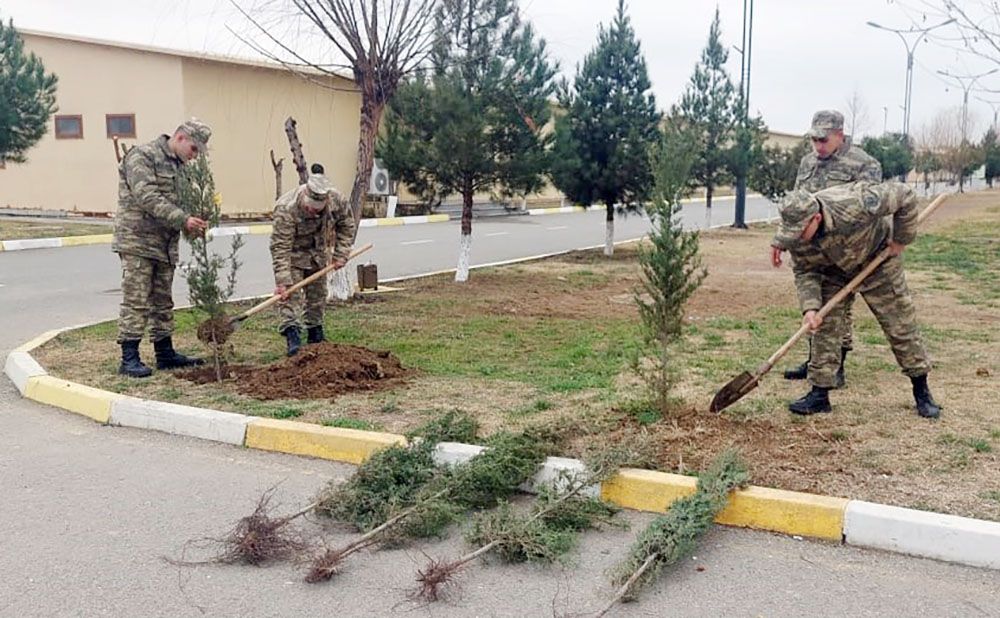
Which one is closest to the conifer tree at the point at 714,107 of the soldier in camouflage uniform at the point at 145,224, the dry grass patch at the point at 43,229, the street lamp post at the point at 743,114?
the street lamp post at the point at 743,114

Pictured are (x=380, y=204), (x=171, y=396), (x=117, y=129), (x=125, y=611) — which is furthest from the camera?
(x=380, y=204)

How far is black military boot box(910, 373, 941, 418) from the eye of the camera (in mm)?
→ 5070

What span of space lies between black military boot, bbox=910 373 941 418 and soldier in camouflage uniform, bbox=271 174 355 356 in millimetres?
4025

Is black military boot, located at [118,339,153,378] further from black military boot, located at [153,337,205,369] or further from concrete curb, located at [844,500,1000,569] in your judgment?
concrete curb, located at [844,500,1000,569]

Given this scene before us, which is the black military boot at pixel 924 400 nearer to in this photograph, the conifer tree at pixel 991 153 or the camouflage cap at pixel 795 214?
the camouflage cap at pixel 795 214

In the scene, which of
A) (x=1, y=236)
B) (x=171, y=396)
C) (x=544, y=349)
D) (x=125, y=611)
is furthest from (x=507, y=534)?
(x=1, y=236)

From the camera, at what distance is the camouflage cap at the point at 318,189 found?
21.7ft

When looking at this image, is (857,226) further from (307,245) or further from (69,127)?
(69,127)

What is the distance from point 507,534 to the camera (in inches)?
139

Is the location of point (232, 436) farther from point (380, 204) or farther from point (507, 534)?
point (380, 204)

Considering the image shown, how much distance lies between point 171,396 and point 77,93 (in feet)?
65.6

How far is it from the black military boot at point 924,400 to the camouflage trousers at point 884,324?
7cm

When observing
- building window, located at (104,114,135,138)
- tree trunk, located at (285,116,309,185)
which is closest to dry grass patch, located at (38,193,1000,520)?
tree trunk, located at (285,116,309,185)

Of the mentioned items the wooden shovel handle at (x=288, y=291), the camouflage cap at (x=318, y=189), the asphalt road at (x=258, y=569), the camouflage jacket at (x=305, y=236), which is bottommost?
the asphalt road at (x=258, y=569)
